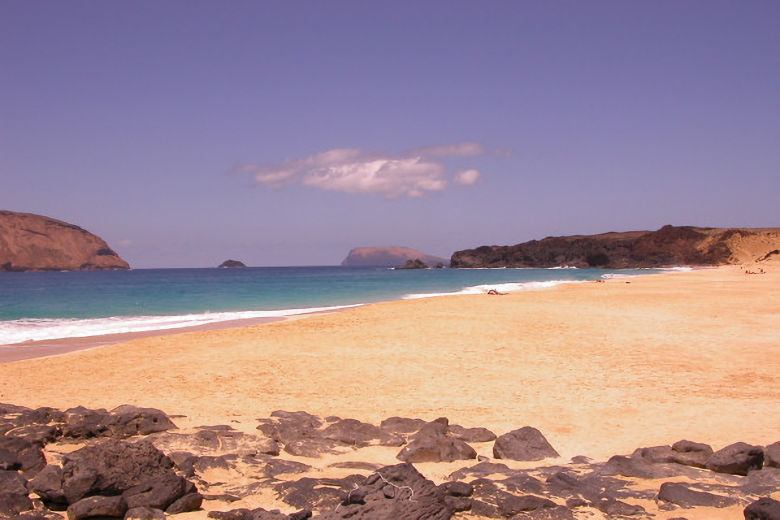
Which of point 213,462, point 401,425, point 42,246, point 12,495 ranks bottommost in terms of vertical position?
point 401,425

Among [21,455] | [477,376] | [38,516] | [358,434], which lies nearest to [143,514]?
[38,516]

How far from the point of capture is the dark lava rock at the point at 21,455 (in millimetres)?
5902

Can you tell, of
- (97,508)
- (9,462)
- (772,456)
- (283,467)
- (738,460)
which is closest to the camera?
(97,508)

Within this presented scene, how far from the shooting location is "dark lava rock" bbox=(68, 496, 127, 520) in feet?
16.2

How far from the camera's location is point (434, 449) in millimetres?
6852

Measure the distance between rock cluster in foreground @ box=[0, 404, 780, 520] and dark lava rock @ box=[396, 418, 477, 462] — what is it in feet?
0.05

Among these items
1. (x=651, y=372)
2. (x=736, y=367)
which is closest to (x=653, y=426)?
(x=651, y=372)

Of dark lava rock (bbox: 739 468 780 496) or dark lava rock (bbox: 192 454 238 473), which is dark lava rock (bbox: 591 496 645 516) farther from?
dark lava rock (bbox: 192 454 238 473)

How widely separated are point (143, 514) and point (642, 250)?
130m

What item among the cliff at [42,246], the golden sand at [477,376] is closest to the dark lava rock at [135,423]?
the golden sand at [477,376]

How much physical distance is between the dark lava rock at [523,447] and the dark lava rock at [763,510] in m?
2.43

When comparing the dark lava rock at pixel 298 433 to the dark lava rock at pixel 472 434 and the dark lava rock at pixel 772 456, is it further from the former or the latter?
the dark lava rock at pixel 772 456

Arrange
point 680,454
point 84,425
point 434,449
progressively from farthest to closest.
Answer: point 84,425 → point 434,449 → point 680,454

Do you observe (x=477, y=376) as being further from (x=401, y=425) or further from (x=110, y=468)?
(x=110, y=468)
